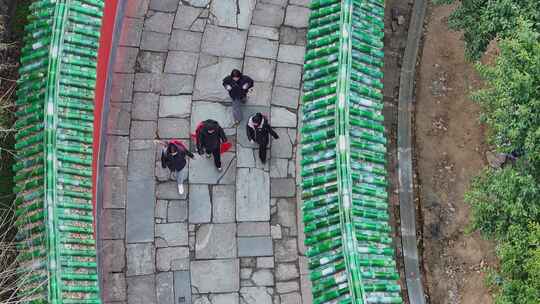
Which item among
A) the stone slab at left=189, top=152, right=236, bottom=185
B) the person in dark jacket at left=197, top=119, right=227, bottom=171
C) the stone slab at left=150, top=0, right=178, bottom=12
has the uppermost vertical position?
the stone slab at left=150, top=0, right=178, bottom=12

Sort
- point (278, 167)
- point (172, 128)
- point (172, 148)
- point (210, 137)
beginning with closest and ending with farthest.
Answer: point (172, 148)
point (210, 137)
point (278, 167)
point (172, 128)

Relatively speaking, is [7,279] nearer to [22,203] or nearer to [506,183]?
[22,203]

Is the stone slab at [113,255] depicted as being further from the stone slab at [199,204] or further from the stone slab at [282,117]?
the stone slab at [282,117]

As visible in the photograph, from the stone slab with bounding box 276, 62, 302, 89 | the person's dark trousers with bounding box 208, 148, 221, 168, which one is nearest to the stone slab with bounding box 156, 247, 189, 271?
the person's dark trousers with bounding box 208, 148, 221, 168

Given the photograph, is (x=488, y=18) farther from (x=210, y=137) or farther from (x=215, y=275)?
(x=215, y=275)

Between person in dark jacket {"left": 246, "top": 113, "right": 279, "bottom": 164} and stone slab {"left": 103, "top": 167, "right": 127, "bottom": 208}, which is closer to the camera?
person in dark jacket {"left": 246, "top": 113, "right": 279, "bottom": 164}

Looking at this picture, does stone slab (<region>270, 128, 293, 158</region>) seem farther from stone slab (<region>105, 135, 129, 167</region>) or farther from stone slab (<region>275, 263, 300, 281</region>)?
stone slab (<region>105, 135, 129, 167</region>)

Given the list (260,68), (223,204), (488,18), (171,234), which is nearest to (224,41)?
(260,68)
